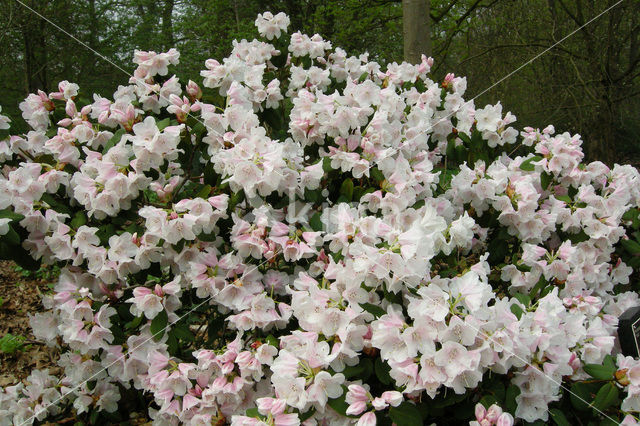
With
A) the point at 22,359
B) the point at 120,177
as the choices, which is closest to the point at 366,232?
the point at 120,177

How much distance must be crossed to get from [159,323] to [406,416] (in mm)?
937

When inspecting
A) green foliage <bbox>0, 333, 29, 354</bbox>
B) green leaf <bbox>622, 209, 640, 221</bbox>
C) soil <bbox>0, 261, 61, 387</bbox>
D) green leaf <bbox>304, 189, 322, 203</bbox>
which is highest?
green leaf <bbox>622, 209, 640, 221</bbox>

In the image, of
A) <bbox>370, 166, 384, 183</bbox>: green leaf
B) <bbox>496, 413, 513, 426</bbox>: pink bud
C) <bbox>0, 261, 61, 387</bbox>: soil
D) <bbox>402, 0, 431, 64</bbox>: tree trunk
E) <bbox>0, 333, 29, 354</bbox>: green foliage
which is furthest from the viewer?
<bbox>402, 0, 431, 64</bbox>: tree trunk

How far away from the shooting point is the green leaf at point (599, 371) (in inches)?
61.6

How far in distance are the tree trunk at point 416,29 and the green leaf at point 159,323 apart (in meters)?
2.98

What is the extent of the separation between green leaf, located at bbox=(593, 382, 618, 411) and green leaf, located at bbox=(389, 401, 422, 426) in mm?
510

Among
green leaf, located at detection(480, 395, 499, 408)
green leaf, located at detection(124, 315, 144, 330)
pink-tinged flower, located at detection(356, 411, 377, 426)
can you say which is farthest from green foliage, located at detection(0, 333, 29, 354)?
green leaf, located at detection(480, 395, 499, 408)

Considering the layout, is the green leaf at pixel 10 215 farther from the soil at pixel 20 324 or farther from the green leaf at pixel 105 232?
the soil at pixel 20 324

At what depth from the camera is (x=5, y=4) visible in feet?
21.2

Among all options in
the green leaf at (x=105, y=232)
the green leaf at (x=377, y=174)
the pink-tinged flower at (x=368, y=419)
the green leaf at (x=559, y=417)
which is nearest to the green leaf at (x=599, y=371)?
the green leaf at (x=559, y=417)

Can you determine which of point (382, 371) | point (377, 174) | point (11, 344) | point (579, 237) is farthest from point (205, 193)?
point (11, 344)

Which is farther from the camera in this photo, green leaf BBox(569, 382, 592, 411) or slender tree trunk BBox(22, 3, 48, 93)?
slender tree trunk BBox(22, 3, 48, 93)

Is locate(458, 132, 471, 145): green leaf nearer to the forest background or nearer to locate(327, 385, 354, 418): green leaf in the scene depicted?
locate(327, 385, 354, 418): green leaf

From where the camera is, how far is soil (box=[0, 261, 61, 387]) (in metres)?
3.40
